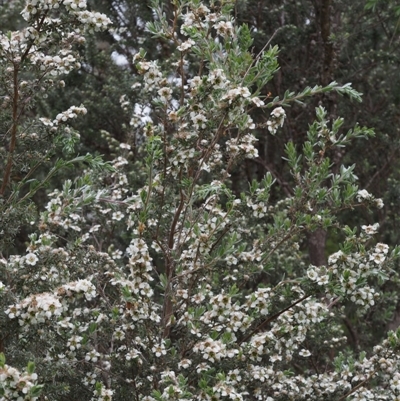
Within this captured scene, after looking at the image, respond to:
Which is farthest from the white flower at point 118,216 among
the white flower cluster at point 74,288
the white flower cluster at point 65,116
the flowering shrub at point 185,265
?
the white flower cluster at point 74,288

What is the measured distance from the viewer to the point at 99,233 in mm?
5234

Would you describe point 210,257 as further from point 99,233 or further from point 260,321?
point 99,233

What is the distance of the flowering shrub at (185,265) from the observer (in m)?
3.31

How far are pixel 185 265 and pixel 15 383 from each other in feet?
4.51

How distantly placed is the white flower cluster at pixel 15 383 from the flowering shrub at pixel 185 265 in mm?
362

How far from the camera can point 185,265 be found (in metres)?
3.79

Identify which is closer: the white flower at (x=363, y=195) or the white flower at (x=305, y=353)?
the white flower at (x=363, y=195)

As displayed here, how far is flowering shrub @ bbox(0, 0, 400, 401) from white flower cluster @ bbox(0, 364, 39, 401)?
14.2 inches

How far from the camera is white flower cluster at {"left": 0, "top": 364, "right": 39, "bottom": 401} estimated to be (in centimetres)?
258

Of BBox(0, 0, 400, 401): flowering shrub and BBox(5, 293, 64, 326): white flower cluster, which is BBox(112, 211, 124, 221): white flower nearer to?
BBox(0, 0, 400, 401): flowering shrub

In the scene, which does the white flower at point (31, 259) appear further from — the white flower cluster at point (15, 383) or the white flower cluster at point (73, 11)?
the white flower cluster at point (73, 11)

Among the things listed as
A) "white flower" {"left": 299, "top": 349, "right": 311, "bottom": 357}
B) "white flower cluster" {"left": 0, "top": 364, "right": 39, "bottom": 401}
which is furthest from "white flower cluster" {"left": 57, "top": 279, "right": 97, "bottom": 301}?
"white flower" {"left": 299, "top": 349, "right": 311, "bottom": 357}

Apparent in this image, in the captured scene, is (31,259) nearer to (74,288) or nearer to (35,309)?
(74,288)

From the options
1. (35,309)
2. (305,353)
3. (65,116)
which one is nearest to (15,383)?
(35,309)
